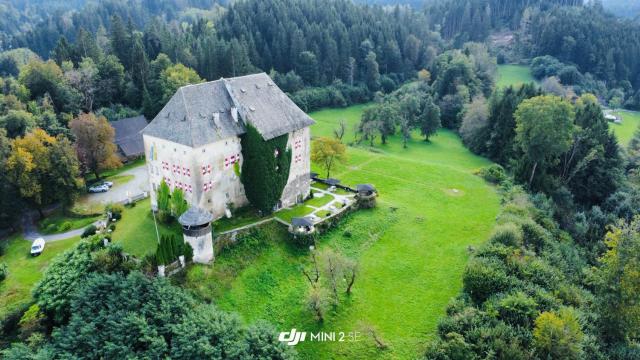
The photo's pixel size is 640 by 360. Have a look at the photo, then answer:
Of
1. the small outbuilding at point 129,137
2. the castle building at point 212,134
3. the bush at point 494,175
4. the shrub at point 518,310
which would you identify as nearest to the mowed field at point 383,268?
the bush at point 494,175

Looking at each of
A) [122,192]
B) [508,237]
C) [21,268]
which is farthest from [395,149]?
[21,268]

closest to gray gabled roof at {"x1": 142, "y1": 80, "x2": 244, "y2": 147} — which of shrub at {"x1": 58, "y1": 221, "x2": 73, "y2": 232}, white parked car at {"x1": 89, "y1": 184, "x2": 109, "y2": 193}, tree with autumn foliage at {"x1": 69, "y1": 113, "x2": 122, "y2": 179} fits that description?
shrub at {"x1": 58, "y1": 221, "x2": 73, "y2": 232}

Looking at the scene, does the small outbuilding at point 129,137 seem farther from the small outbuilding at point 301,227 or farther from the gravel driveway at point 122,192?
the small outbuilding at point 301,227

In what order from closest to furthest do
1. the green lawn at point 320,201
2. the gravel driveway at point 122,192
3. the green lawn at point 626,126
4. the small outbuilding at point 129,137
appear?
the green lawn at point 320,201 → the gravel driveway at point 122,192 → the small outbuilding at point 129,137 → the green lawn at point 626,126

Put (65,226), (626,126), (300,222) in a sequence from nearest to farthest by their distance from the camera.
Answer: (300,222) < (65,226) < (626,126)

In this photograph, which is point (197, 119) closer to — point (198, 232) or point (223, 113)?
point (223, 113)
